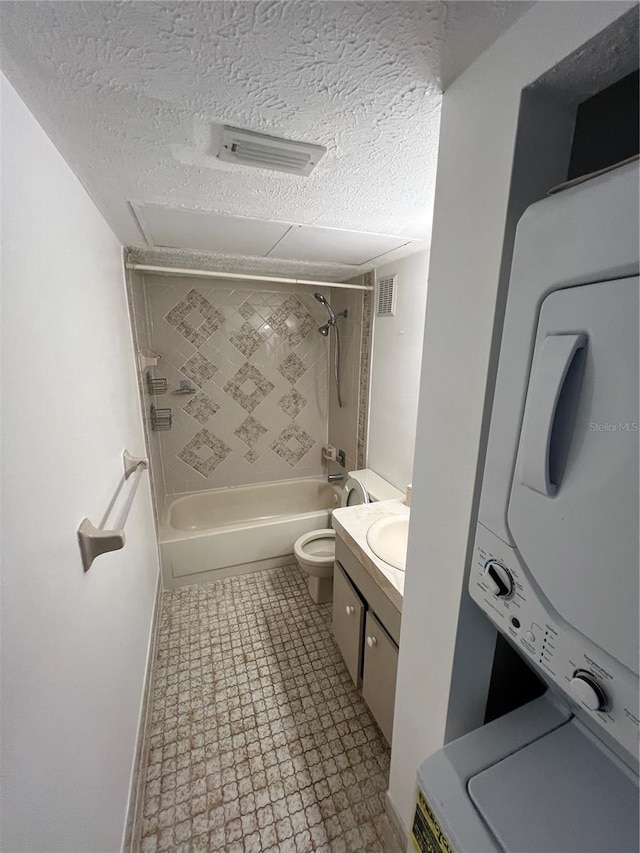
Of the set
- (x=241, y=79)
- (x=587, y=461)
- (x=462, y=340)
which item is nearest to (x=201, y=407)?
(x=241, y=79)

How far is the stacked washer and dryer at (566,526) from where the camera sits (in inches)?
15.6

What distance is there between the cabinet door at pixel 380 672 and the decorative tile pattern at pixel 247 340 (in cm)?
221

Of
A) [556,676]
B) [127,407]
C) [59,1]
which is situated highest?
[59,1]

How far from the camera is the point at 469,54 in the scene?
1.93ft

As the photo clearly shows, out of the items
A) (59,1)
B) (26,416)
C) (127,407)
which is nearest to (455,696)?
(26,416)

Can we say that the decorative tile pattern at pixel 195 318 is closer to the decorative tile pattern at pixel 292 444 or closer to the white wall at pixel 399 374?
the decorative tile pattern at pixel 292 444

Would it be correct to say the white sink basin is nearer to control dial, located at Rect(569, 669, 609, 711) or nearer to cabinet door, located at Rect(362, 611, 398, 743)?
cabinet door, located at Rect(362, 611, 398, 743)

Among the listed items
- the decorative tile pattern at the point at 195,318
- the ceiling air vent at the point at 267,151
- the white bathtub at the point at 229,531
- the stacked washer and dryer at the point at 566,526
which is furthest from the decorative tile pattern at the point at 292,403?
the stacked washer and dryer at the point at 566,526

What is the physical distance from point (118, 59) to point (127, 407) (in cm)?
132

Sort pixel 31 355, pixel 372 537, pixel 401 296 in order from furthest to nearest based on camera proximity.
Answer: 1. pixel 401 296
2. pixel 372 537
3. pixel 31 355

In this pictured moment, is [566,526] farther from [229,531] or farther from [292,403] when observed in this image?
[292,403]

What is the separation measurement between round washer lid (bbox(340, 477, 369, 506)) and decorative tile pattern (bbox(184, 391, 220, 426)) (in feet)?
4.54

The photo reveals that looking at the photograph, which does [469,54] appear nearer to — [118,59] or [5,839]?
[118,59]

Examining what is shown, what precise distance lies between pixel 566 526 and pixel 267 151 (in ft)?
3.68
